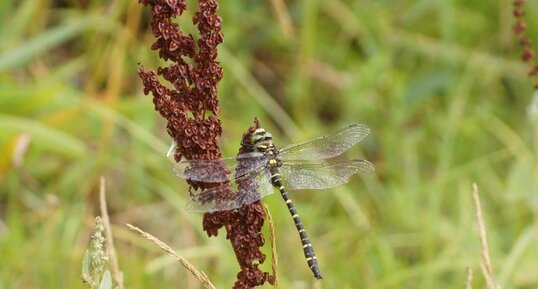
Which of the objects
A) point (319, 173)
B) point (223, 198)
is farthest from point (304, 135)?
point (223, 198)

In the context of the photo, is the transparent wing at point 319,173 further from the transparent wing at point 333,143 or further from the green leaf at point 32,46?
the green leaf at point 32,46

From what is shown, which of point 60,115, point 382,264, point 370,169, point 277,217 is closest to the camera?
point 370,169

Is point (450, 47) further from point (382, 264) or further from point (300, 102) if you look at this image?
point (382, 264)

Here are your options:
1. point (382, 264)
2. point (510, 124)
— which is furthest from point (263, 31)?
point (382, 264)

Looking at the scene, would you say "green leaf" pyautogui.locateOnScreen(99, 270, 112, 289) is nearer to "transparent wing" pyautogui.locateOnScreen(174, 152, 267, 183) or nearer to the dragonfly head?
"transparent wing" pyautogui.locateOnScreen(174, 152, 267, 183)

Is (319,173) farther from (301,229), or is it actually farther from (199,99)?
(199,99)

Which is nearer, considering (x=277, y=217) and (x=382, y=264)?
(x=382, y=264)

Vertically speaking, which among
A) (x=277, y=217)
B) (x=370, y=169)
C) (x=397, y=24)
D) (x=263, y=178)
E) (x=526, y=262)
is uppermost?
(x=397, y=24)

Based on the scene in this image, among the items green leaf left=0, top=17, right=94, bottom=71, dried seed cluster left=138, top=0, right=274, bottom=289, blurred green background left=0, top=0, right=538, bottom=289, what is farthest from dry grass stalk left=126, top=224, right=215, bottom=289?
green leaf left=0, top=17, right=94, bottom=71
